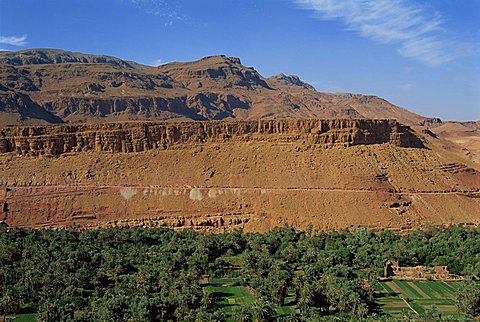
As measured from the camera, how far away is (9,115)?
111 metres

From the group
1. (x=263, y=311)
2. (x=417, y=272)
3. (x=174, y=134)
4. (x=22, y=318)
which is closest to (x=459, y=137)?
(x=174, y=134)

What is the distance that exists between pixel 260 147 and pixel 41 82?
9283 cm

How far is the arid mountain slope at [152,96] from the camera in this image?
421 feet

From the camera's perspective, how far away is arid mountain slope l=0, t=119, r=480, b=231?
61.7m

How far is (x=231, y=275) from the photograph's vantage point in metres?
48.1

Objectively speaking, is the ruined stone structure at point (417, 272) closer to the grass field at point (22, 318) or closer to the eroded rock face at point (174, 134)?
the eroded rock face at point (174, 134)

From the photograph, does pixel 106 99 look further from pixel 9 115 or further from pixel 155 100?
pixel 9 115

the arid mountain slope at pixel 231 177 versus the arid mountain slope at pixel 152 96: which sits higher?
the arid mountain slope at pixel 152 96

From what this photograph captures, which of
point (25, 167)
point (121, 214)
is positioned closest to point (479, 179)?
point (121, 214)

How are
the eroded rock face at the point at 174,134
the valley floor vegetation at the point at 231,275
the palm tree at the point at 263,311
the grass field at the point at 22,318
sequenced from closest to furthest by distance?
the palm tree at the point at 263,311, the valley floor vegetation at the point at 231,275, the grass field at the point at 22,318, the eroded rock face at the point at 174,134

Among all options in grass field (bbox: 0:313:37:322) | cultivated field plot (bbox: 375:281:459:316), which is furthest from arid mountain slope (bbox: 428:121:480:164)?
grass field (bbox: 0:313:37:322)

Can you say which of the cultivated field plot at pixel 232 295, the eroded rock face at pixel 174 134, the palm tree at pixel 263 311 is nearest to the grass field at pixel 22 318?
the cultivated field plot at pixel 232 295

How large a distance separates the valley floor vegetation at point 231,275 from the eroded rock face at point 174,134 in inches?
590

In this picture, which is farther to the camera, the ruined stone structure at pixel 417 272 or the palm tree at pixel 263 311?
the ruined stone structure at pixel 417 272
